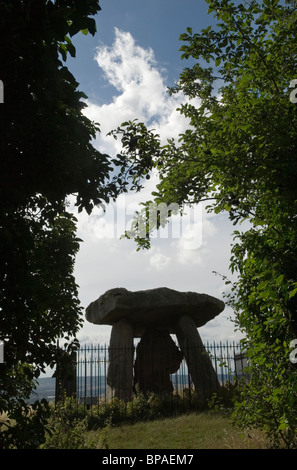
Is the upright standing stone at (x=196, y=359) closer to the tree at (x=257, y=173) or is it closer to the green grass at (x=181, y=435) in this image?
the green grass at (x=181, y=435)

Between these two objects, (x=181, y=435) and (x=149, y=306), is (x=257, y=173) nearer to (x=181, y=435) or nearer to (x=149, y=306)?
(x=181, y=435)

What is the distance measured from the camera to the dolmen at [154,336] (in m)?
13.5

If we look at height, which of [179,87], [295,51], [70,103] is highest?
[179,87]

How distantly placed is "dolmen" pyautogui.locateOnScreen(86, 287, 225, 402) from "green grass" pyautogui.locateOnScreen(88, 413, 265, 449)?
11.7 ft

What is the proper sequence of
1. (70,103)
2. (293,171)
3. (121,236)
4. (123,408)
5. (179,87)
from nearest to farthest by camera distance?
1. (70,103)
2. (293,171)
3. (121,236)
4. (179,87)
5. (123,408)

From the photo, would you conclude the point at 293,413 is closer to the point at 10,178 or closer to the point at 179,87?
the point at 10,178

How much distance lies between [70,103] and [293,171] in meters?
2.25

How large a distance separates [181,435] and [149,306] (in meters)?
6.34

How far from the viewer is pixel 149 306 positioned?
14.0 metres

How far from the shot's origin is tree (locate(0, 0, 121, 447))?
2668 millimetres

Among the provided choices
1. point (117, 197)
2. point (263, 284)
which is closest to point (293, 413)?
point (263, 284)

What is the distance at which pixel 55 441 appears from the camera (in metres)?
5.16

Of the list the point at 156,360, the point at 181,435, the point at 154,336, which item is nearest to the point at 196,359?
the point at 156,360

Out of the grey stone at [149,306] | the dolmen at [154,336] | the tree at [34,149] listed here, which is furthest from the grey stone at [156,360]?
the tree at [34,149]
